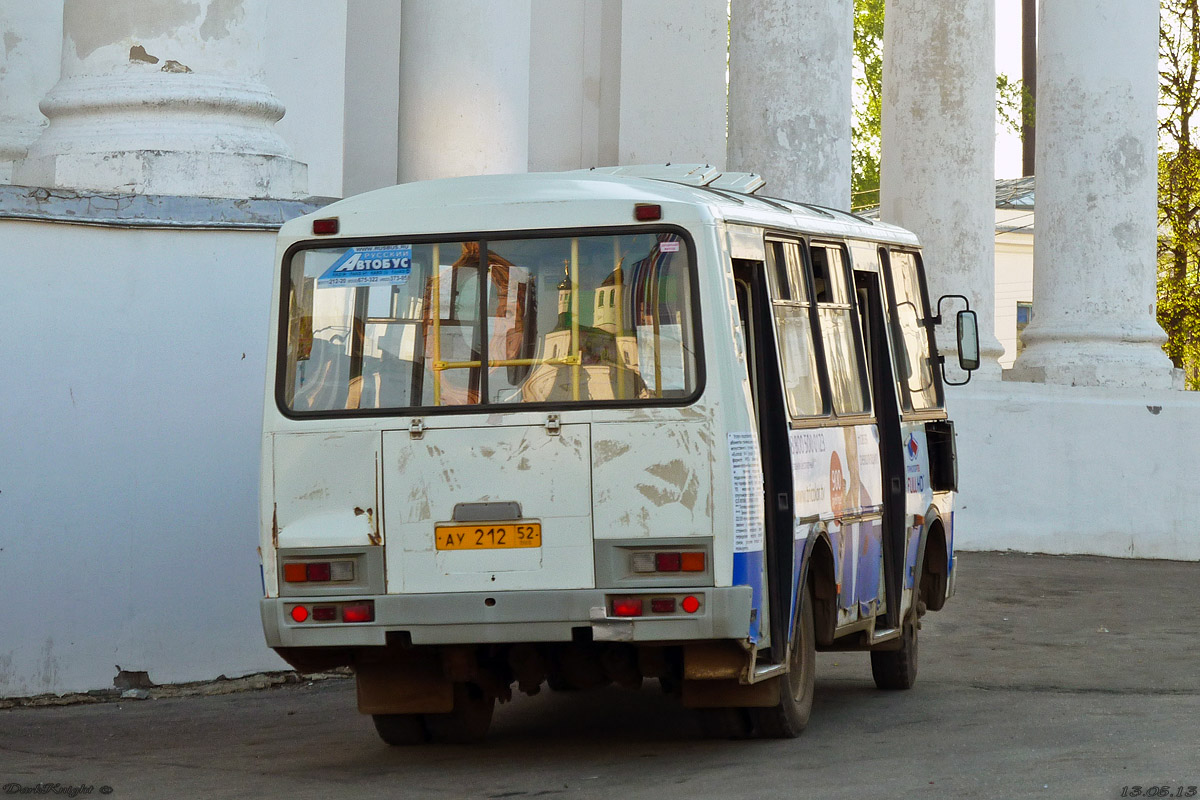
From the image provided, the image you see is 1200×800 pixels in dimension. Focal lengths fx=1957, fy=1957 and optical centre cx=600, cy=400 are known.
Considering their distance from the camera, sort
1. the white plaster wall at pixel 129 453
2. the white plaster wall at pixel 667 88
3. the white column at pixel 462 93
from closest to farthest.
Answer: the white plaster wall at pixel 129 453, the white column at pixel 462 93, the white plaster wall at pixel 667 88

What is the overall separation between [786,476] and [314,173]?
7.67 metres

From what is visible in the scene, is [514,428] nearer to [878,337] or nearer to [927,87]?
[878,337]

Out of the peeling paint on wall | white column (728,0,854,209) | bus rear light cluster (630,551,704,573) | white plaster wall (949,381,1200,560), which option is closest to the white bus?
bus rear light cluster (630,551,704,573)

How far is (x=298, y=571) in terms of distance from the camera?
8539 mm

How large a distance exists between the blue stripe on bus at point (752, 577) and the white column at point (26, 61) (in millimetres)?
8394

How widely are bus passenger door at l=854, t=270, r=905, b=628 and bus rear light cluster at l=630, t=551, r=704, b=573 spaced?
111 inches

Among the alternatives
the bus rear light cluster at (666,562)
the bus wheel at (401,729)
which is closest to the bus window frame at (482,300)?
the bus rear light cluster at (666,562)

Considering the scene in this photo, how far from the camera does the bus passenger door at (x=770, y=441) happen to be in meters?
8.88

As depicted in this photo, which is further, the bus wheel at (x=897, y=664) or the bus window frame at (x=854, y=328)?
the bus wheel at (x=897, y=664)

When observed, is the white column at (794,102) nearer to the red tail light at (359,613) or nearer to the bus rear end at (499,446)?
the bus rear end at (499,446)

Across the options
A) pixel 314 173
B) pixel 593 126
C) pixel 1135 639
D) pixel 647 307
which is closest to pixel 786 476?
pixel 647 307

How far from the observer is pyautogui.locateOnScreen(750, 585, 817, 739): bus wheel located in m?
9.16

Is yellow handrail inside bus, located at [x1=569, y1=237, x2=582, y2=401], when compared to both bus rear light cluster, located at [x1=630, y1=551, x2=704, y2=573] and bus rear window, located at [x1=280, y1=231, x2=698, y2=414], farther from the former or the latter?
bus rear light cluster, located at [x1=630, y1=551, x2=704, y2=573]

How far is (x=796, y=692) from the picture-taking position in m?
9.34
